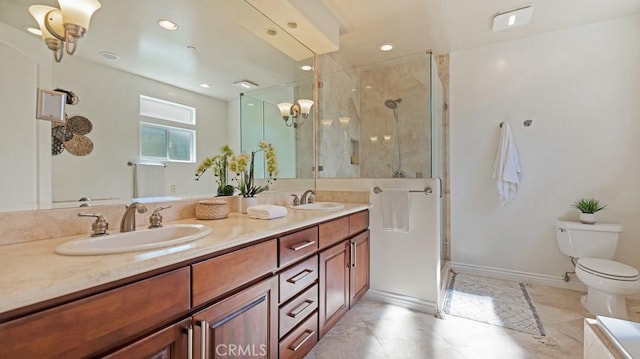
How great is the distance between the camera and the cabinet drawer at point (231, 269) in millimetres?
937

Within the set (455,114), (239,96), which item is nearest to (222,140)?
(239,96)

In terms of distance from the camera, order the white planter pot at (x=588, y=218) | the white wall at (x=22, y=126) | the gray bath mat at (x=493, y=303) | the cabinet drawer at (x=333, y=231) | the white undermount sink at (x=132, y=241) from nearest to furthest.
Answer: the white undermount sink at (x=132, y=241) < the white wall at (x=22, y=126) < the cabinet drawer at (x=333, y=231) < the gray bath mat at (x=493, y=303) < the white planter pot at (x=588, y=218)

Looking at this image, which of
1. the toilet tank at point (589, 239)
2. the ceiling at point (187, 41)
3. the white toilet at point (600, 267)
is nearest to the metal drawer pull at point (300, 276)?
the ceiling at point (187, 41)

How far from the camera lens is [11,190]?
3.30 feet

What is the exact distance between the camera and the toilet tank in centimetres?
229

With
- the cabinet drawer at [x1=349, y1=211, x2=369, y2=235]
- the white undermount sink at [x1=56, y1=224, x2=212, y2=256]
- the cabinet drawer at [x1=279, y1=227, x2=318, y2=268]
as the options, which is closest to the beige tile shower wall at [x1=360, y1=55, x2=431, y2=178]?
the cabinet drawer at [x1=349, y1=211, x2=369, y2=235]

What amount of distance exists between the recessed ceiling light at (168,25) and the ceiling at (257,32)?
24mm

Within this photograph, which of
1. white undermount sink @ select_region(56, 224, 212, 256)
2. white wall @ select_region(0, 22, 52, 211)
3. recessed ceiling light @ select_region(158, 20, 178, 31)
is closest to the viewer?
white undermount sink @ select_region(56, 224, 212, 256)

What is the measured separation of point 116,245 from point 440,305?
225 centimetres

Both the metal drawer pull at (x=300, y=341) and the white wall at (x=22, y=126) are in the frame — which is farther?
the metal drawer pull at (x=300, y=341)

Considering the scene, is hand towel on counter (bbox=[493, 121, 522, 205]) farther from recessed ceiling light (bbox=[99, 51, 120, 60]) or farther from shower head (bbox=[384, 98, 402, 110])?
recessed ceiling light (bbox=[99, 51, 120, 60])

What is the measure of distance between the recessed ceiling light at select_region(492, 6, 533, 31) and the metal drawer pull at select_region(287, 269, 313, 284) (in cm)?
268

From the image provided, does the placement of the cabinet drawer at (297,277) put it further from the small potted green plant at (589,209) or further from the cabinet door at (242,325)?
the small potted green plant at (589,209)

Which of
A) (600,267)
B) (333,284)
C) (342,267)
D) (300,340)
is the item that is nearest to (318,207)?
(342,267)
